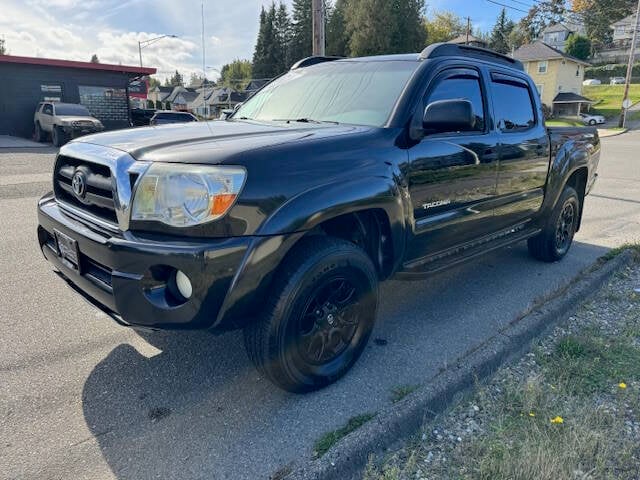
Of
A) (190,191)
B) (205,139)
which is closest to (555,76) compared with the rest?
(205,139)

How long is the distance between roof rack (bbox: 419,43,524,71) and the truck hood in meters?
0.96

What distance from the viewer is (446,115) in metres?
3.01

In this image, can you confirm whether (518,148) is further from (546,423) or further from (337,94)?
(546,423)

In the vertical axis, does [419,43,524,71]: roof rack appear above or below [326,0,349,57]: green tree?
below

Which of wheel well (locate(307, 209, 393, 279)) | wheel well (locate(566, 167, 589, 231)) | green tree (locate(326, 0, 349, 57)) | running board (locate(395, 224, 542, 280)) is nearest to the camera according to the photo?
wheel well (locate(307, 209, 393, 279))

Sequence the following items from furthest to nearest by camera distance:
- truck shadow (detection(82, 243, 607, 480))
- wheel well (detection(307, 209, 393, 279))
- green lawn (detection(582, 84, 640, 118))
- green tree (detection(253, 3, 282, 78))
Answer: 1. green tree (detection(253, 3, 282, 78))
2. green lawn (detection(582, 84, 640, 118))
3. wheel well (detection(307, 209, 393, 279))
4. truck shadow (detection(82, 243, 607, 480))

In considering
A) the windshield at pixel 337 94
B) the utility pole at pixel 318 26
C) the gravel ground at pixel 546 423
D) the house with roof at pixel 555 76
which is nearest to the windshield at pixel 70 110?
the utility pole at pixel 318 26

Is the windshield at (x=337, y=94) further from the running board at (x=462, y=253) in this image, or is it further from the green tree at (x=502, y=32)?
the green tree at (x=502, y=32)

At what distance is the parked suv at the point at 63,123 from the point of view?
17438 millimetres

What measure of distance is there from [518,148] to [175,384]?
10.8ft

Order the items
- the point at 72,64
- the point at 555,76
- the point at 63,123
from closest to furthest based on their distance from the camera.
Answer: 1. the point at 63,123
2. the point at 72,64
3. the point at 555,76

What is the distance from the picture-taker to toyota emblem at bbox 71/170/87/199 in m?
2.62

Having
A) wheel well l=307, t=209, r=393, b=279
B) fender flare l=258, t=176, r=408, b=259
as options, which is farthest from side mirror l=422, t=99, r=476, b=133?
wheel well l=307, t=209, r=393, b=279

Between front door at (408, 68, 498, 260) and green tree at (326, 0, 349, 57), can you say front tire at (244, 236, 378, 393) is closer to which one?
front door at (408, 68, 498, 260)
